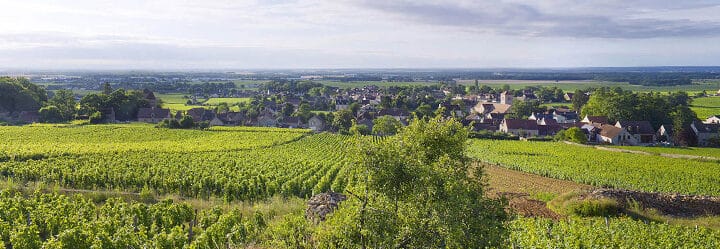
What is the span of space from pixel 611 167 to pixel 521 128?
35.0 meters

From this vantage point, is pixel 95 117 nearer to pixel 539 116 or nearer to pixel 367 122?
pixel 367 122

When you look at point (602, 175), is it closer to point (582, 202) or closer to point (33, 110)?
point (582, 202)

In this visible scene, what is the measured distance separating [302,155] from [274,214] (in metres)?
20.9

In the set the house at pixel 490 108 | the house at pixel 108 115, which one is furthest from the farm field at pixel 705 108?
the house at pixel 108 115

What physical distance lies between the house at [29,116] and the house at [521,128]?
73468 mm

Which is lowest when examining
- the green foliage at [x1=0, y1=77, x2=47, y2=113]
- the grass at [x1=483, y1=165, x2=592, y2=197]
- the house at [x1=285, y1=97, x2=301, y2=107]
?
the grass at [x1=483, y1=165, x2=592, y2=197]

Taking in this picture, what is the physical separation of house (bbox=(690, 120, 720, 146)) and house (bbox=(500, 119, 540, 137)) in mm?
20873

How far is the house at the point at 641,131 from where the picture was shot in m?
67.8

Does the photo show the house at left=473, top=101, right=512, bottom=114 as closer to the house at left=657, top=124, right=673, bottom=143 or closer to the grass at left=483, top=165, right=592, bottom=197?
the house at left=657, top=124, right=673, bottom=143

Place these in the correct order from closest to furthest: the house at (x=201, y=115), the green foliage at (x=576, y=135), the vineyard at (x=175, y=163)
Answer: the vineyard at (x=175, y=163)
the green foliage at (x=576, y=135)
the house at (x=201, y=115)

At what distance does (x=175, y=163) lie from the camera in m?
35.7

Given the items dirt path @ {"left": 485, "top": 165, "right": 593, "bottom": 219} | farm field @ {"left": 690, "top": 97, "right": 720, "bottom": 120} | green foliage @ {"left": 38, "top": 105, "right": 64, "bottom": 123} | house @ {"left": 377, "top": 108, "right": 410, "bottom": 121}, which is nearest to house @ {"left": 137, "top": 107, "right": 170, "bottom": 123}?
green foliage @ {"left": 38, "top": 105, "right": 64, "bottom": 123}

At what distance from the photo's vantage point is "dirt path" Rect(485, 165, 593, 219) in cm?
2730

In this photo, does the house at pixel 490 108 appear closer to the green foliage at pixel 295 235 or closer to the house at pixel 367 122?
the house at pixel 367 122
